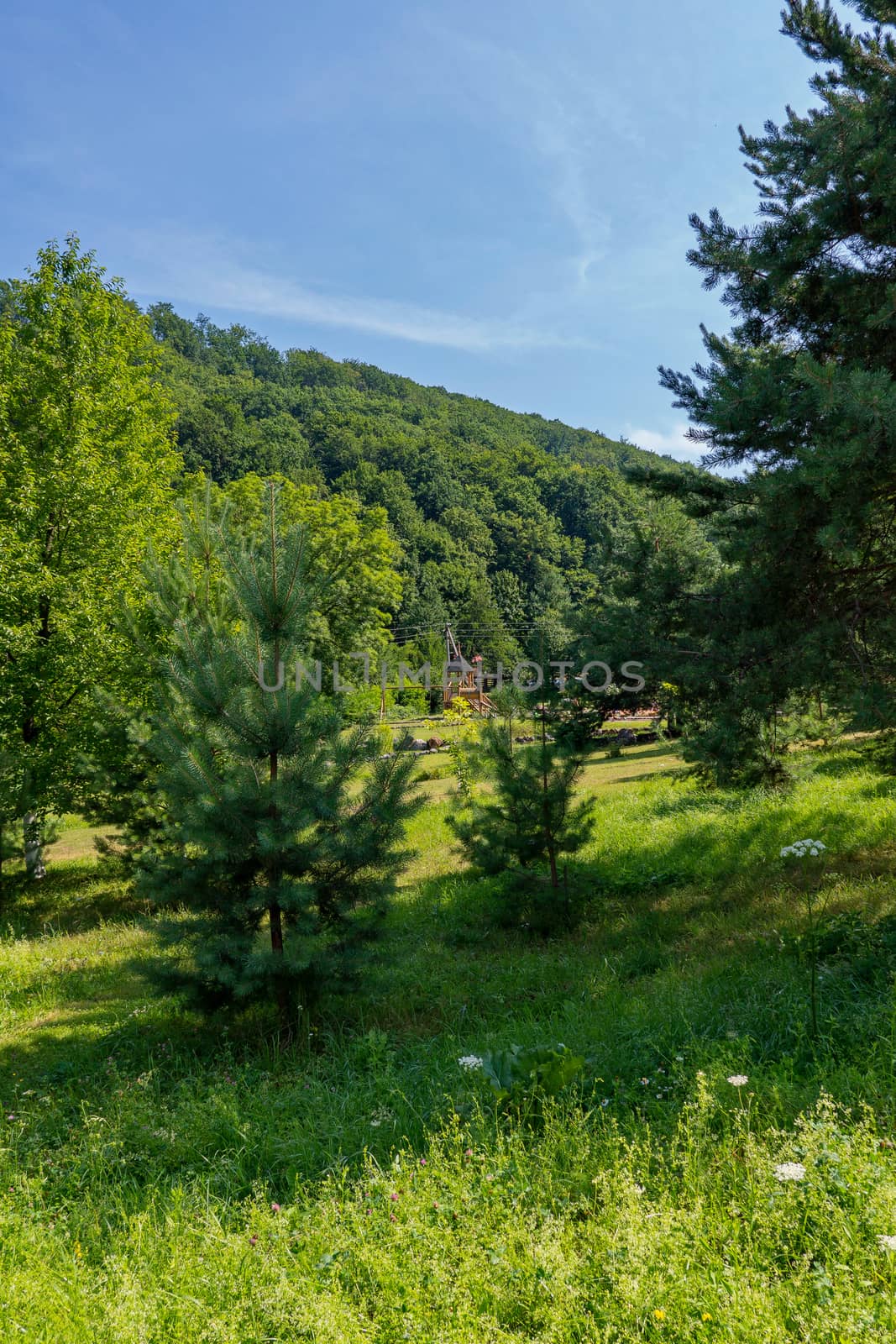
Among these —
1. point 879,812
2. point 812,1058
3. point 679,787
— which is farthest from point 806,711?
point 679,787

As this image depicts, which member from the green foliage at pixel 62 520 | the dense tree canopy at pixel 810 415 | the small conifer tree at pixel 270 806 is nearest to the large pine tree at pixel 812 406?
the dense tree canopy at pixel 810 415

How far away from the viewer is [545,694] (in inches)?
283

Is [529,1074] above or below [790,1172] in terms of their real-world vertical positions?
below

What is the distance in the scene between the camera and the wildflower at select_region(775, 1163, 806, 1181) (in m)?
2.25

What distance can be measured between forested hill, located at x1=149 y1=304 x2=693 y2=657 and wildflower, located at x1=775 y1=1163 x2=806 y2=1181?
163ft

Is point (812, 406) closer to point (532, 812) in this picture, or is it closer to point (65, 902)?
point (532, 812)

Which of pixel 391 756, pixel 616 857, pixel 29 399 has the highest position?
pixel 29 399

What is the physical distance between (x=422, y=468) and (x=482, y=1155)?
70.4m

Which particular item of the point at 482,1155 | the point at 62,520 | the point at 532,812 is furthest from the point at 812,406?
the point at 62,520

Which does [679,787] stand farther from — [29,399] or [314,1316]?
[29,399]

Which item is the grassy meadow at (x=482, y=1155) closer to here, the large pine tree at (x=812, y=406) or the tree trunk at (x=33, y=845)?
the large pine tree at (x=812, y=406)

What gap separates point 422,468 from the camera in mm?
69438

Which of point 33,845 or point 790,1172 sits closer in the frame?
point 790,1172

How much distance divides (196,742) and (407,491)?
64.6 metres
